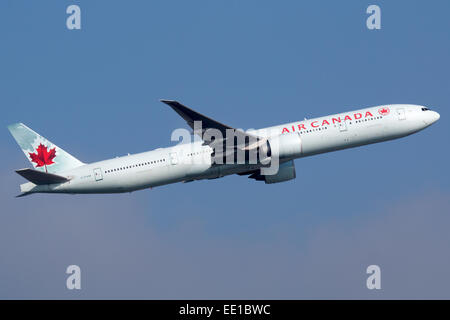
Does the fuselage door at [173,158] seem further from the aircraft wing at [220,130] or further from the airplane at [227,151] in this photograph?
the aircraft wing at [220,130]

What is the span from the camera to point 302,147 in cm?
5134

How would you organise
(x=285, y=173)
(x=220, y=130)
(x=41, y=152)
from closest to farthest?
(x=220, y=130) < (x=41, y=152) < (x=285, y=173)

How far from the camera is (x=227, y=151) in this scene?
2023 inches

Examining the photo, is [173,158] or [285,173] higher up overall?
[173,158]

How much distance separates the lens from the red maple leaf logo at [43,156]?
5444cm

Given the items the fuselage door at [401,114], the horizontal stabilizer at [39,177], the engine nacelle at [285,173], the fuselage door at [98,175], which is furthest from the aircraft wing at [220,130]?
the fuselage door at [401,114]

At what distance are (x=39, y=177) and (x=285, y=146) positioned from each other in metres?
18.5

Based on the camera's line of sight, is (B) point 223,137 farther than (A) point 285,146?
Yes

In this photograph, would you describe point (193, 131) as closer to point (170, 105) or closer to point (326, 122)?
point (170, 105)

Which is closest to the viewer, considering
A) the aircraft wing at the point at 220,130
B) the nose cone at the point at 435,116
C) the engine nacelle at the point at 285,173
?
the aircraft wing at the point at 220,130

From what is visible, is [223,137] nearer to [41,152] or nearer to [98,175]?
[98,175]

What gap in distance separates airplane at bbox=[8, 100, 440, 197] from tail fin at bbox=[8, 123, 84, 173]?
134cm

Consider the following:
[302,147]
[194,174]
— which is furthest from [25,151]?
[302,147]

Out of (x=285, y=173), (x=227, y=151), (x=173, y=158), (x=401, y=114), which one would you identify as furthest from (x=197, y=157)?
(x=401, y=114)
